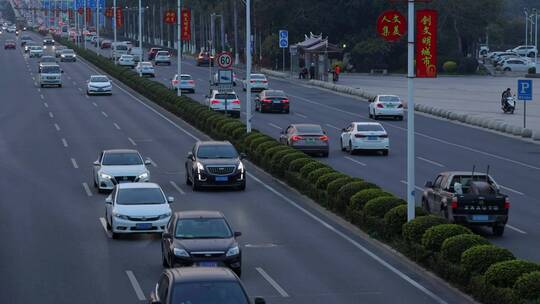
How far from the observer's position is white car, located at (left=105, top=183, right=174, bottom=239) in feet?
90.9

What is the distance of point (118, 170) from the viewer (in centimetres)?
3634

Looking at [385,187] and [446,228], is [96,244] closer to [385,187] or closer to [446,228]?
[446,228]

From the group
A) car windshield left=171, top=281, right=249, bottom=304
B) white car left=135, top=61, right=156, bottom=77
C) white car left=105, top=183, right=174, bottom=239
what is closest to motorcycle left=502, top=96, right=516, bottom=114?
white car left=135, top=61, right=156, bottom=77

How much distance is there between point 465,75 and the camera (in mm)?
116688

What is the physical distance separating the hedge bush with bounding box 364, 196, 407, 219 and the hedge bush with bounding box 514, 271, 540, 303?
9.29 meters

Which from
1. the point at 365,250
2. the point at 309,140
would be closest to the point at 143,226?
the point at 365,250

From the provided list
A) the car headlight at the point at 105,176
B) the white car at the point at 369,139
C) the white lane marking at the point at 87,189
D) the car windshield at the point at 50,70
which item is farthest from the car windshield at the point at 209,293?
the car windshield at the point at 50,70

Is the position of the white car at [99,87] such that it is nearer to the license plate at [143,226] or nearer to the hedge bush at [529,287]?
the license plate at [143,226]

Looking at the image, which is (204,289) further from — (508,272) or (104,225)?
(104,225)

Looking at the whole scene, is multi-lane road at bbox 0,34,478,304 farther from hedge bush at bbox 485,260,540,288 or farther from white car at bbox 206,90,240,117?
white car at bbox 206,90,240,117

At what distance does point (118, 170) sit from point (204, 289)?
20964 mm

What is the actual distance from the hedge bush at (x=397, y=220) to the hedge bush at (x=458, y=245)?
4155mm

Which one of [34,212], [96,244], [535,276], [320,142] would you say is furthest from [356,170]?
[535,276]

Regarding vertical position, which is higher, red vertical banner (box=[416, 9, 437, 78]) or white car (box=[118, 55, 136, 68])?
red vertical banner (box=[416, 9, 437, 78])
